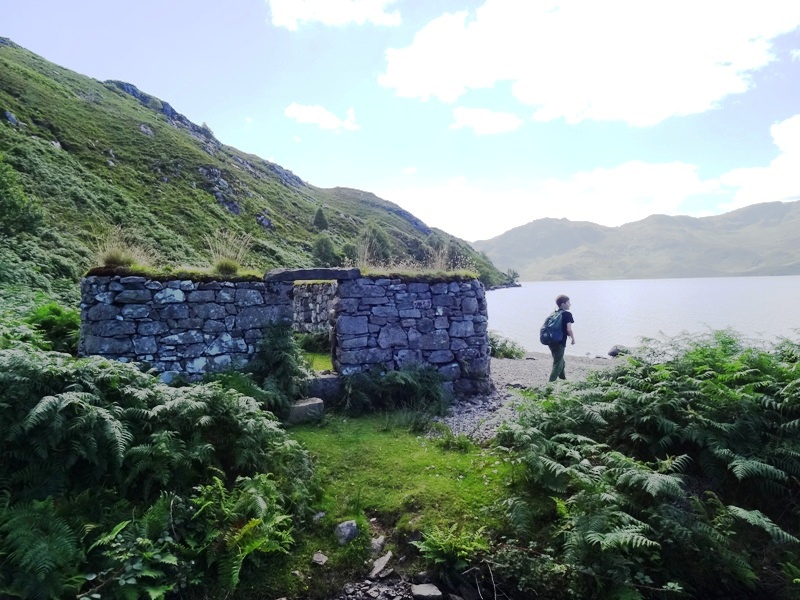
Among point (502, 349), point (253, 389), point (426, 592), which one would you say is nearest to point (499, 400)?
point (253, 389)

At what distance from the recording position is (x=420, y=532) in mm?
4523

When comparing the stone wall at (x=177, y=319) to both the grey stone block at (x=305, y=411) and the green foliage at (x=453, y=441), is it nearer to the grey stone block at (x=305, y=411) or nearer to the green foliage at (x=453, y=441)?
the grey stone block at (x=305, y=411)

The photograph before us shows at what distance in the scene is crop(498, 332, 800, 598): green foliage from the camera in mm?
3820

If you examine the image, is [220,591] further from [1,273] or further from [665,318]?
[665,318]

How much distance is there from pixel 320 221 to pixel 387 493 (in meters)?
56.1

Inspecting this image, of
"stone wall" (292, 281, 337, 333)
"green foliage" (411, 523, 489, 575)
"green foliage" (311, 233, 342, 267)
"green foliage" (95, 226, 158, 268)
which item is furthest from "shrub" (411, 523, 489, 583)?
"green foliage" (311, 233, 342, 267)

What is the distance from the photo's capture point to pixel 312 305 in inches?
560

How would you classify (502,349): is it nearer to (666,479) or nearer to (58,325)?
(666,479)

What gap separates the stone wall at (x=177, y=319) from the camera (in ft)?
23.2

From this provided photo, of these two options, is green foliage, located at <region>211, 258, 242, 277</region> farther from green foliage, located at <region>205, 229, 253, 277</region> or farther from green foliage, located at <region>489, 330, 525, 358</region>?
green foliage, located at <region>489, 330, 525, 358</region>

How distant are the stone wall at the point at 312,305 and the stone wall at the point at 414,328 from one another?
185 inches

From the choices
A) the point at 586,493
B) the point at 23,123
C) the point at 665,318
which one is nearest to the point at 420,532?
the point at 586,493

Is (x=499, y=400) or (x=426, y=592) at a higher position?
(x=499, y=400)

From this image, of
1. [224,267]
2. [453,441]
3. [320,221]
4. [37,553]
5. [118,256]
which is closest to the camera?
[37,553]
